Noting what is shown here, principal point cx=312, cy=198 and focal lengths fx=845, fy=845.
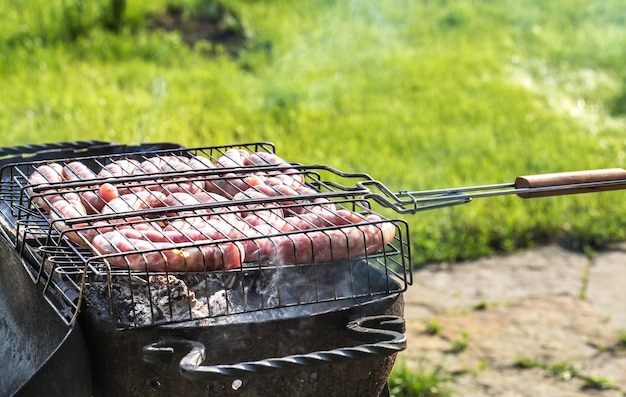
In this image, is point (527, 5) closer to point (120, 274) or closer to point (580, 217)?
point (580, 217)

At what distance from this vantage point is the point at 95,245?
203 centimetres

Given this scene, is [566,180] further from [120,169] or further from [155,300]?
[120,169]

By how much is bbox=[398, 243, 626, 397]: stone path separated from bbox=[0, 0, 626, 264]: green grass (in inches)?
10.4

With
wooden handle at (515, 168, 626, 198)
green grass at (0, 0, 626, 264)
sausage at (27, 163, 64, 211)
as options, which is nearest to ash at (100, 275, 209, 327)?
sausage at (27, 163, 64, 211)

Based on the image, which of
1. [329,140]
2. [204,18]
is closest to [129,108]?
[329,140]

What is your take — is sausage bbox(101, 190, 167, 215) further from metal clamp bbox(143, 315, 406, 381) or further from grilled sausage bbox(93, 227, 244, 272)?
metal clamp bbox(143, 315, 406, 381)

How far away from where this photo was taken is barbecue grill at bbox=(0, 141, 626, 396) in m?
1.89

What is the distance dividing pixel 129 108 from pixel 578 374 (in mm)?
3973

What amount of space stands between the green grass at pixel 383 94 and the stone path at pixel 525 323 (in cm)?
26

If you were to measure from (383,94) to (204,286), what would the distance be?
5.65 meters

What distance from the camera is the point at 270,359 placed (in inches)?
70.1

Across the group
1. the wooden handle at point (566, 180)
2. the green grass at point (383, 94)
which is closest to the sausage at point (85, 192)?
the wooden handle at point (566, 180)

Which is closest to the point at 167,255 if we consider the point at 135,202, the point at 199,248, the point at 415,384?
the point at 199,248

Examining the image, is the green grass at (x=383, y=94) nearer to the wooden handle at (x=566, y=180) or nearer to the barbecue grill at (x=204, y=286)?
the wooden handle at (x=566, y=180)
